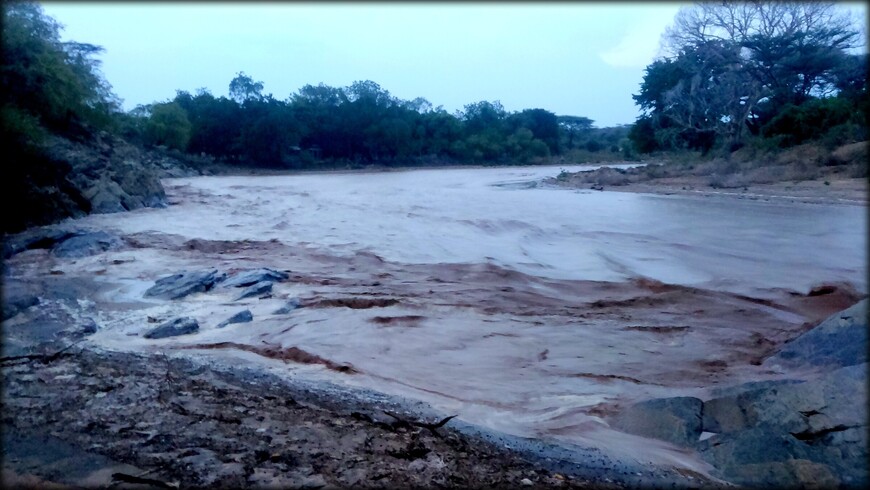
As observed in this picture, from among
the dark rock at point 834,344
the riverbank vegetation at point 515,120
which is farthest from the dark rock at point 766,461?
the riverbank vegetation at point 515,120

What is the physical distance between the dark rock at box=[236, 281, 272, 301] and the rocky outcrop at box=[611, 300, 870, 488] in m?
5.61

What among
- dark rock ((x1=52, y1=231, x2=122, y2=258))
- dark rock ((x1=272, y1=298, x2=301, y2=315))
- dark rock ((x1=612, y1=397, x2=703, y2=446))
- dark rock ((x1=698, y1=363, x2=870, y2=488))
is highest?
dark rock ((x1=698, y1=363, x2=870, y2=488))

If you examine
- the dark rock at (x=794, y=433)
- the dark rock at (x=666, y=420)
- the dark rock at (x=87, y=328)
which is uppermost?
the dark rock at (x=794, y=433)

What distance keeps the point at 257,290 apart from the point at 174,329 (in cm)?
223

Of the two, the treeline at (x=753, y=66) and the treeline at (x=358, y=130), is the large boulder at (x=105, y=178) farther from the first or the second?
the treeline at (x=358, y=130)

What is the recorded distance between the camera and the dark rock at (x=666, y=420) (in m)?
4.74

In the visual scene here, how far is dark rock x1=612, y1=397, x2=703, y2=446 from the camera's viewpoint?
187 inches

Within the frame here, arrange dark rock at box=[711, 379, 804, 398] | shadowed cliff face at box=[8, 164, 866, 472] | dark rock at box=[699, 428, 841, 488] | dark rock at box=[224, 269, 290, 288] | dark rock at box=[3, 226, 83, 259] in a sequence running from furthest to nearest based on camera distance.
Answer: dark rock at box=[3, 226, 83, 259], dark rock at box=[224, 269, 290, 288], shadowed cliff face at box=[8, 164, 866, 472], dark rock at box=[711, 379, 804, 398], dark rock at box=[699, 428, 841, 488]

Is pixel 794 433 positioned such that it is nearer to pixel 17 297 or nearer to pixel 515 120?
pixel 17 297

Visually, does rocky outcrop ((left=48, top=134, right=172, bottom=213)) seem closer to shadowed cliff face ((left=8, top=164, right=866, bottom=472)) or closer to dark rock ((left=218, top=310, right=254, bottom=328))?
shadowed cliff face ((left=8, top=164, right=866, bottom=472))

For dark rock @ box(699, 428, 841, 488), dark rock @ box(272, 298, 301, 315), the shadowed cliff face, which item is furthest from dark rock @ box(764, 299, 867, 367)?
dark rock @ box(272, 298, 301, 315)

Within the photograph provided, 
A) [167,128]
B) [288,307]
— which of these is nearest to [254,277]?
[288,307]

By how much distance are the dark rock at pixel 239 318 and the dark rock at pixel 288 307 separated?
15.2 inches

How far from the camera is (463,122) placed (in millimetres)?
66750
